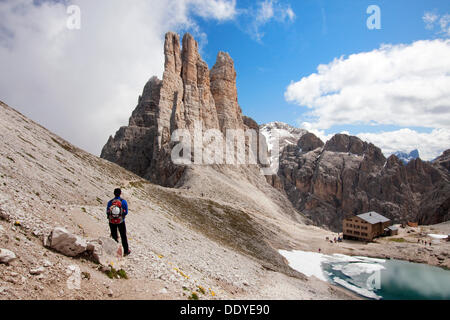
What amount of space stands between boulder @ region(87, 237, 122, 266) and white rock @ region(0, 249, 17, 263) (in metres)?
2.99

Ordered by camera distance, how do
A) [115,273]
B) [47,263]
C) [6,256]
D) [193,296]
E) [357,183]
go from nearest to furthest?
[6,256], [47,263], [115,273], [193,296], [357,183]

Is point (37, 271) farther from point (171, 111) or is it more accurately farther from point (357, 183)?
point (357, 183)

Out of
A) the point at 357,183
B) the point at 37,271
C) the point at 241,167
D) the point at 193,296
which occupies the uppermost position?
the point at 241,167

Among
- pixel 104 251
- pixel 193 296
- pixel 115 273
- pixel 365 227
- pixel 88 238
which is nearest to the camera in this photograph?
pixel 115 273

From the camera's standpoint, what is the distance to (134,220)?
81.0ft

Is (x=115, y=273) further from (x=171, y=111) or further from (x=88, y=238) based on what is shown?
(x=171, y=111)

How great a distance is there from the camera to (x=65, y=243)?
10.9 meters

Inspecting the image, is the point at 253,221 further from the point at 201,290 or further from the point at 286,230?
the point at 201,290

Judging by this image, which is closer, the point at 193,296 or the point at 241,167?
the point at 193,296

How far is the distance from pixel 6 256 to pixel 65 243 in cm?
236

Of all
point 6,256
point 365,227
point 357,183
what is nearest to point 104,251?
point 6,256

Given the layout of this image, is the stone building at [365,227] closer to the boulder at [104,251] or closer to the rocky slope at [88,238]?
the rocky slope at [88,238]

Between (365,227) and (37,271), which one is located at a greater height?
(37,271)

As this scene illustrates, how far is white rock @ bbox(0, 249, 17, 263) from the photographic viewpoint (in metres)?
8.48
